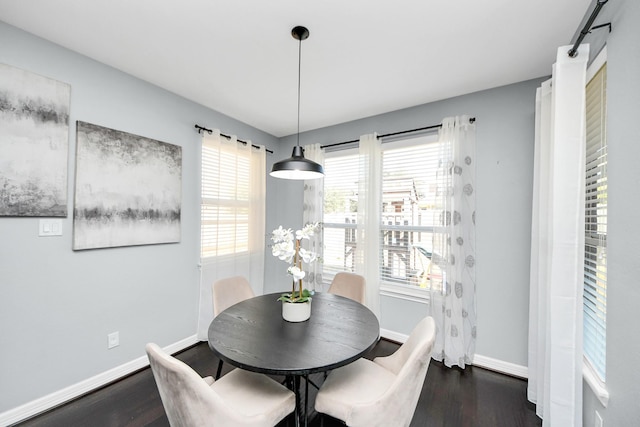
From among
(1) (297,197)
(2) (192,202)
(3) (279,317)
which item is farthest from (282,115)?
(3) (279,317)

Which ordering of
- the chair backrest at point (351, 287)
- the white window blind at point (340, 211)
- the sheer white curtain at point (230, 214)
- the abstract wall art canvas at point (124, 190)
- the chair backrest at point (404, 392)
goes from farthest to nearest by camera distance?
the white window blind at point (340, 211) → the sheer white curtain at point (230, 214) → the chair backrest at point (351, 287) → the abstract wall art canvas at point (124, 190) → the chair backrest at point (404, 392)

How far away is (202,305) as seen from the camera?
286 cm

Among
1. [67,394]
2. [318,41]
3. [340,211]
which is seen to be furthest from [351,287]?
[67,394]

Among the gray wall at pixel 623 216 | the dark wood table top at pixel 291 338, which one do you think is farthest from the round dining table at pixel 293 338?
the gray wall at pixel 623 216

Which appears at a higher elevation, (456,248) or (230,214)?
(230,214)

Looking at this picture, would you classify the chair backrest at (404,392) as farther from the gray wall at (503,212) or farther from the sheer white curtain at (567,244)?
the gray wall at (503,212)

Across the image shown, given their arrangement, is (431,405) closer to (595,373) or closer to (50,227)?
(595,373)

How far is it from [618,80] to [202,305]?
11.6ft

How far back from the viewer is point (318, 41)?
5.91 feet

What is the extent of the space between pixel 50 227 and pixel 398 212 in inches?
122

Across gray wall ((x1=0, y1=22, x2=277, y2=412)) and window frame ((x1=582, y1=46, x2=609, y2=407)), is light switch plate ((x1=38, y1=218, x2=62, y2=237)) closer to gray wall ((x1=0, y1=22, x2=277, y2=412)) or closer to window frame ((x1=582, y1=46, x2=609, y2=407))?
gray wall ((x1=0, y1=22, x2=277, y2=412))

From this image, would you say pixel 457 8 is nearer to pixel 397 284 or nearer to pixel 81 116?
pixel 397 284

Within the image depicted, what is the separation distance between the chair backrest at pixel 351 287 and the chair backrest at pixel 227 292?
863 millimetres

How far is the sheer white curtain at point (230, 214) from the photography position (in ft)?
Answer: 9.57
